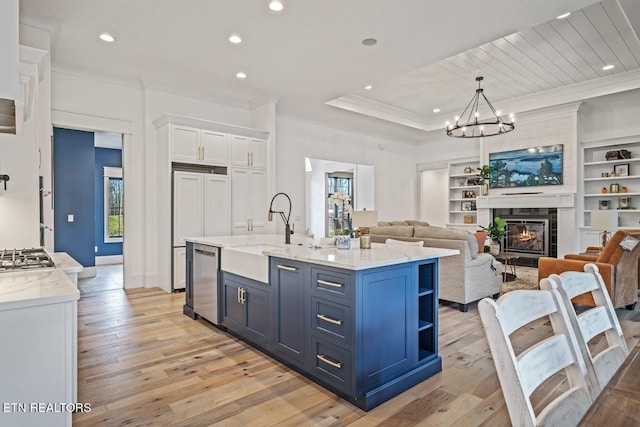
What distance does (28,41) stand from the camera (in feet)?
12.5

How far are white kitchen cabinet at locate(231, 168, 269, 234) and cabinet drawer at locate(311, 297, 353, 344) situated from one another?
3689 mm

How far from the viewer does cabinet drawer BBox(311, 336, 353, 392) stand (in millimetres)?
2221

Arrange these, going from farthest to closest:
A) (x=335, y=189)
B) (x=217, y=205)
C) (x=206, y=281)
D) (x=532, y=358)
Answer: (x=335, y=189) → (x=217, y=205) → (x=206, y=281) → (x=532, y=358)

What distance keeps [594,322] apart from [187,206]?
5.00m

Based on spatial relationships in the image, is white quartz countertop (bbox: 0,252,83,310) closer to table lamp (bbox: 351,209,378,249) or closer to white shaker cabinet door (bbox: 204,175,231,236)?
table lamp (bbox: 351,209,378,249)

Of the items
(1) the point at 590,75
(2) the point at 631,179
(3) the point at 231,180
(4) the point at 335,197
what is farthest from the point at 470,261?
(2) the point at 631,179

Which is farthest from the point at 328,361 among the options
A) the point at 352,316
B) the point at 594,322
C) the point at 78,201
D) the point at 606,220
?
the point at 78,201

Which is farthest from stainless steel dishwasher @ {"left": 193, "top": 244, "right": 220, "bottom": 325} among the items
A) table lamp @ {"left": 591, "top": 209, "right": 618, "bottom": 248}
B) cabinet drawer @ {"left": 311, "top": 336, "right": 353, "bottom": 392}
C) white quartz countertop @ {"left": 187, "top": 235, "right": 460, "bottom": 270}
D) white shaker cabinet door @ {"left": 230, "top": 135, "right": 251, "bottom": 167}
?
table lamp @ {"left": 591, "top": 209, "right": 618, "bottom": 248}

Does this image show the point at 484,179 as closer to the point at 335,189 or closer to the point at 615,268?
the point at 335,189

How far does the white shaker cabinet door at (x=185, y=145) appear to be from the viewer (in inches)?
207

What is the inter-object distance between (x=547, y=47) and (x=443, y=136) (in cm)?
436

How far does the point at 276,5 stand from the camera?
3398mm

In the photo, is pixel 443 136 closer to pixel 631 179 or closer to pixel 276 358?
pixel 631 179

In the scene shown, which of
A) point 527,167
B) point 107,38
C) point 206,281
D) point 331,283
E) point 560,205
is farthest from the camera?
point 527,167
